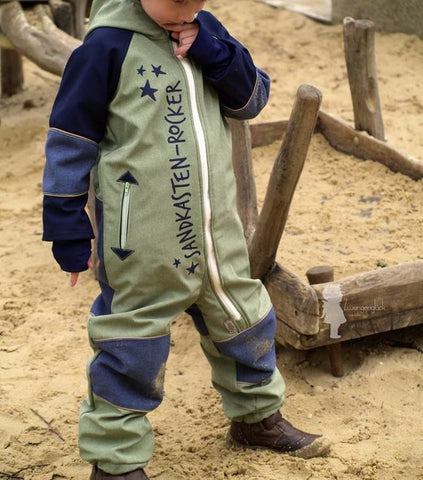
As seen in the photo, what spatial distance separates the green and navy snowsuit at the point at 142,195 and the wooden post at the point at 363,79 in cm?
291

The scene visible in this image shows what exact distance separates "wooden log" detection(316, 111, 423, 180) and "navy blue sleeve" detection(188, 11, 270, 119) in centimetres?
257

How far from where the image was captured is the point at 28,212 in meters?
5.57

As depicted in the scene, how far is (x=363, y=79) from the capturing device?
5.73 m

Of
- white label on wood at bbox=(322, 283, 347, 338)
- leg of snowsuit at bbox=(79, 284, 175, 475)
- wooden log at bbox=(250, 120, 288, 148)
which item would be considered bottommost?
wooden log at bbox=(250, 120, 288, 148)

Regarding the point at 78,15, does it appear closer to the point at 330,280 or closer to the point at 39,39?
the point at 39,39

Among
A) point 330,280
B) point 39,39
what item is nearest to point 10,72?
point 39,39

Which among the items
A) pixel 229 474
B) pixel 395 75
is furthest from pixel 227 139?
pixel 395 75

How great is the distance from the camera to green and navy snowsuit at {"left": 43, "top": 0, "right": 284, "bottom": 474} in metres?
2.58

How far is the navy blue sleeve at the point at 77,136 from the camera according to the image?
100 inches

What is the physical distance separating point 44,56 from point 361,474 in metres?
3.14

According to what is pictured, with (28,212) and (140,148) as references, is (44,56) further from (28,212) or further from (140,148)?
(140,148)

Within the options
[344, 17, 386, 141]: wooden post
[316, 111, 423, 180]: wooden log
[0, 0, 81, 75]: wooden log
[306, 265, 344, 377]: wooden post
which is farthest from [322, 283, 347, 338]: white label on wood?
[344, 17, 386, 141]: wooden post

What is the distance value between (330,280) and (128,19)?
1520 mm

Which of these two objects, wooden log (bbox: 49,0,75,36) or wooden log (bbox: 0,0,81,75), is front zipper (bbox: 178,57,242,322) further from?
wooden log (bbox: 49,0,75,36)
